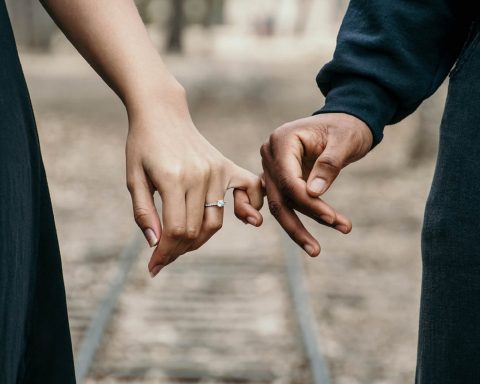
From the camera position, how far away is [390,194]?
9164 millimetres

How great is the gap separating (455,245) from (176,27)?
92.4 feet

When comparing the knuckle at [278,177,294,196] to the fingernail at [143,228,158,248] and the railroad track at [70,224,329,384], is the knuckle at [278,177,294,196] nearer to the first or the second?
the fingernail at [143,228,158,248]

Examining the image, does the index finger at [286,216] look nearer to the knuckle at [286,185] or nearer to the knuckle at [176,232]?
the knuckle at [286,185]

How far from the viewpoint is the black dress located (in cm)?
113

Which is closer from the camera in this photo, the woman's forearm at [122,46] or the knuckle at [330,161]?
the woman's forearm at [122,46]

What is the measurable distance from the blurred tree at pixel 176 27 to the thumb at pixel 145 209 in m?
27.0

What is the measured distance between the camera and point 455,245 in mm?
1402

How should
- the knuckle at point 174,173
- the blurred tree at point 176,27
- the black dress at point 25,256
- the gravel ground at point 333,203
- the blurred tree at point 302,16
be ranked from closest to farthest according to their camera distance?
the black dress at point 25,256, the knuckle at point 174,173, the gravel ground at point 333,203, the blurred tree at point 176,27, the blurred tree at point 302,16

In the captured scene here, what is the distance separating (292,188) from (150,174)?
1.42ft

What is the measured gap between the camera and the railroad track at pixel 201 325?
441 cm

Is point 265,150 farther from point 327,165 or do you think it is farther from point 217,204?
point 217,204

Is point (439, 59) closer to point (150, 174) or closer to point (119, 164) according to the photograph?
point (150, 174)

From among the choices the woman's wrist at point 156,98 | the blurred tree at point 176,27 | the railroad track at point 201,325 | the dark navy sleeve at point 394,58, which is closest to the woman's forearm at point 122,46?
the woman's wrist at point 156,98

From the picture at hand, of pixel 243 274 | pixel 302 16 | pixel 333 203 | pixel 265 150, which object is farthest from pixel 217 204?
pixel 302 16
